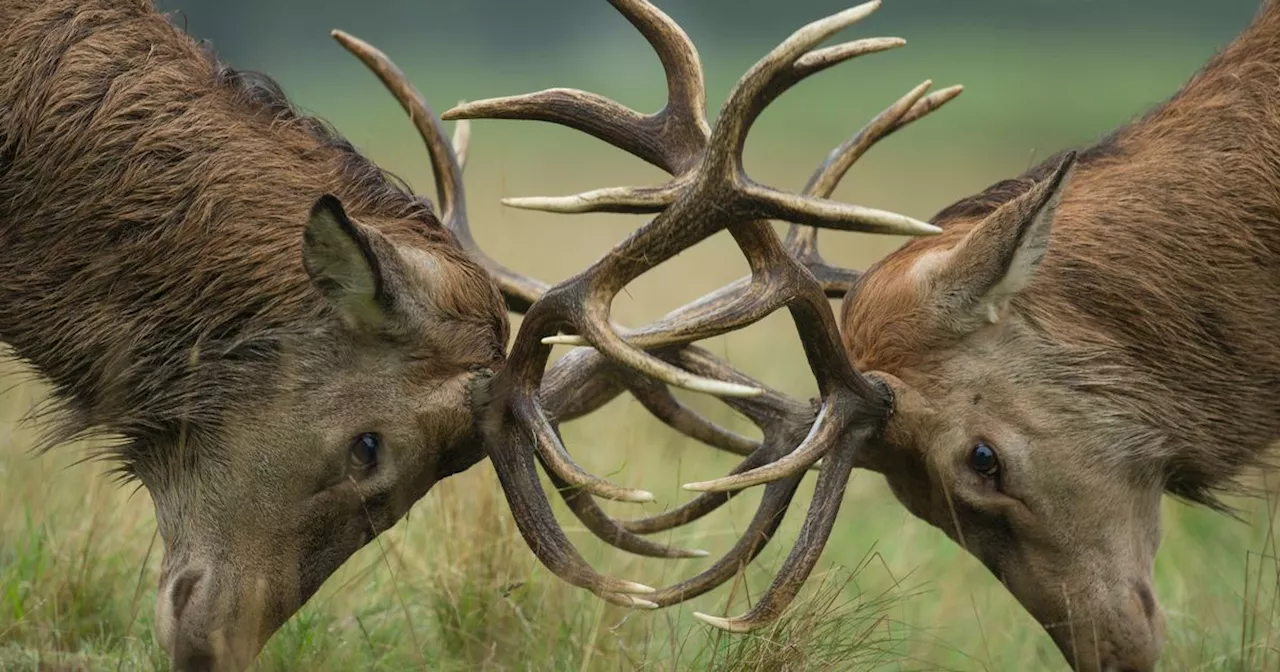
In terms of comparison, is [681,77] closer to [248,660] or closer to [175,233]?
[175,233]

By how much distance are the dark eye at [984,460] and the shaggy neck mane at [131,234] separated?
67.2 inches

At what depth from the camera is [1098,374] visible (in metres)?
4.79

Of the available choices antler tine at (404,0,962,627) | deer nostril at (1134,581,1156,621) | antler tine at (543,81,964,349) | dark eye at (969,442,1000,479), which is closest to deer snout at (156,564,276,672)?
antler tine at (404,0,962,627)

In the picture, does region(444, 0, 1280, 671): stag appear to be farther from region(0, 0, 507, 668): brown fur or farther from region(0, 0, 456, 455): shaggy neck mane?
region(0, 0, 456, 455): shaggy neck mane

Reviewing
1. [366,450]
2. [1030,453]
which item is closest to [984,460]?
[1030,453]

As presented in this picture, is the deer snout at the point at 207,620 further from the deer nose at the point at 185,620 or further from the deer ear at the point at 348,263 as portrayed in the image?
the deer ear at the point at 348,263

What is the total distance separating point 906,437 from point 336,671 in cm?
177

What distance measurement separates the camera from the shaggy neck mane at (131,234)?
4520 mm

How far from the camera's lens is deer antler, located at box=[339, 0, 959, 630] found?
14.4 ft

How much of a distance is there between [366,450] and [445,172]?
1248 mm

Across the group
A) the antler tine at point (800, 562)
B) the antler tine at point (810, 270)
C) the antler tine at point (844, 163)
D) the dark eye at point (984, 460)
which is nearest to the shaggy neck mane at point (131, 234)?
the antler tine at point (810, 270)

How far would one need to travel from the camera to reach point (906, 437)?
4801mm

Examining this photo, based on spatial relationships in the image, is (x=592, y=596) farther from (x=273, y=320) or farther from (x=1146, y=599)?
(x=1146, y=599)

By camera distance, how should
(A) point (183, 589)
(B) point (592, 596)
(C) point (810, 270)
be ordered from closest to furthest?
(A) point (183, 589) < (C) point (810, 270) < (B) point (592, 596)
